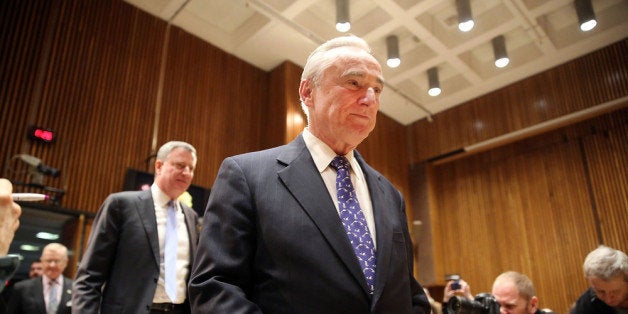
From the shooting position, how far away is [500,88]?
25.0ft

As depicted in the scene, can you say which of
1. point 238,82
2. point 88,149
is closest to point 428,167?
point 238,82

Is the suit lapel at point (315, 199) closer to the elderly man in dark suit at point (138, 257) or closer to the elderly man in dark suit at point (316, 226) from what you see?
the elderly man in dark suit at point (316, 226)

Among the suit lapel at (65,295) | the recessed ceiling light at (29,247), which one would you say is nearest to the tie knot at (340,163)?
the suit lapel at (65,295)

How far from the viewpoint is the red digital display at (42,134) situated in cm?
456

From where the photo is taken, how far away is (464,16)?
5273mm

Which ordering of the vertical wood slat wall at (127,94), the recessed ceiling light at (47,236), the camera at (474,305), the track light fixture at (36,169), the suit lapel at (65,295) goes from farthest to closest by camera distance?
1. the vertical wood slat wall at (127,94)
2. the recessed ceiling light at (47,236)
3. the track light fixture at (36,169)
4. the suit lapel at (65,295)
5. the camera at (474,305)

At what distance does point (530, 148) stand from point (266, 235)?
24.0ft

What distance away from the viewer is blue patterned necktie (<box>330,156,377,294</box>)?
1.26 m

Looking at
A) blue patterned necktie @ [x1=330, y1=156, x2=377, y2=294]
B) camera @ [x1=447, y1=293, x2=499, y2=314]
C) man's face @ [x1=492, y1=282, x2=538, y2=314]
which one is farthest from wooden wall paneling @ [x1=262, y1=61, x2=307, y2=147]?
blue patterned necktie @ [x1=330, y1=156, x2=377, y2=294]

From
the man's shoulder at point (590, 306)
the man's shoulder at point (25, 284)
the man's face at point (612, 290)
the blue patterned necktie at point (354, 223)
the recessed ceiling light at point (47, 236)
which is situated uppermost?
the recessed ceiling light at point (47, 236)

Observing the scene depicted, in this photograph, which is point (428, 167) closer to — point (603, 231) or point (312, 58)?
point (603, 231)

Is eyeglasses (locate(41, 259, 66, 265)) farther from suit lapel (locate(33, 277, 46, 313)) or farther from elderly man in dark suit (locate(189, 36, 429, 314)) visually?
elderly man in dark suit (locate(189, 36, 429, 314))

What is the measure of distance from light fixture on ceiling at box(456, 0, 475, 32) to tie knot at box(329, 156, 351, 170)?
4316mm

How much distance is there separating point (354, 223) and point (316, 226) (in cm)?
16
